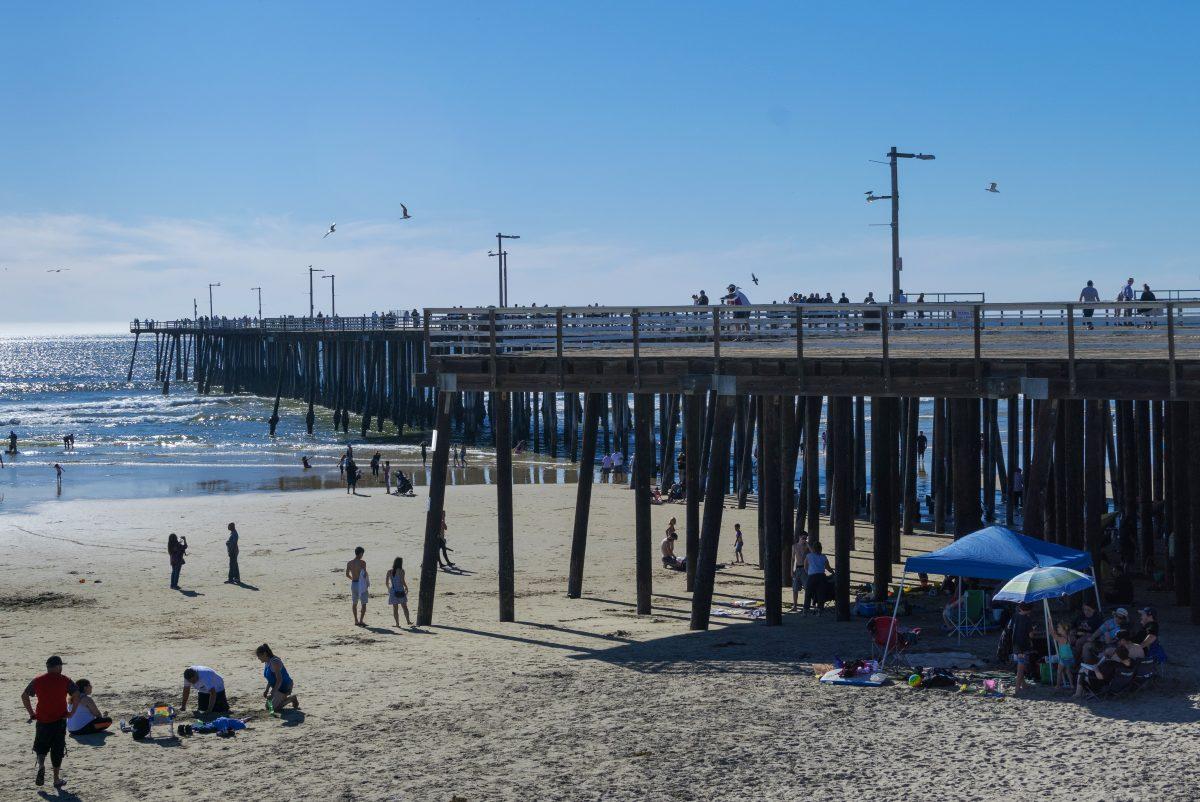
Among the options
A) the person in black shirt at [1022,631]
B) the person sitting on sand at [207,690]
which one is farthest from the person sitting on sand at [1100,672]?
the person sitting on sand at [207,690]

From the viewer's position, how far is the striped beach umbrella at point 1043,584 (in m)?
11.4

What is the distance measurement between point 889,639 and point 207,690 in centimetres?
665

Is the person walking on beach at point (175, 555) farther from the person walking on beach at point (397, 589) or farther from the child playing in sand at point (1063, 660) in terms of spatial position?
the child playing in sand at point (1063, 660)

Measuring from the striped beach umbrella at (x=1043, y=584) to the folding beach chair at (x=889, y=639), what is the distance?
119cm

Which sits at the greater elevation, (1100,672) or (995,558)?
(995,558)

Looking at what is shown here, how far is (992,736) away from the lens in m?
9.98

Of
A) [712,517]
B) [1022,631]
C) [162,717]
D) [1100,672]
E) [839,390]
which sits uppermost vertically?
[839,390]

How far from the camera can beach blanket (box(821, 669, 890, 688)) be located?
11.6m

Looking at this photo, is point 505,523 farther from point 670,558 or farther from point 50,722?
point 50,722

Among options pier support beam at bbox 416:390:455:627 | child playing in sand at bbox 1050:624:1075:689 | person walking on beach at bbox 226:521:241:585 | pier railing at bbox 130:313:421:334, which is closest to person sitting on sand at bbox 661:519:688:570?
pier support beam at bbox 416:390:455:627

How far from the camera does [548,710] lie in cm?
1123

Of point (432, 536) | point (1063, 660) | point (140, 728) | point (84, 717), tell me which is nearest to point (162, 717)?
point (140, 728)

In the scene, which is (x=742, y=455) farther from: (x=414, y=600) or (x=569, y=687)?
(x=569, y=687)

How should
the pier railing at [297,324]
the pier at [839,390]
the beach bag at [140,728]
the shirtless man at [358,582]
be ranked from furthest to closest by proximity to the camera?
the pier railing at [297,324], the shirtless man at [358,582], the pier at [839,390], the beach bag at [140,728]
